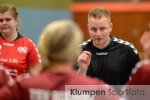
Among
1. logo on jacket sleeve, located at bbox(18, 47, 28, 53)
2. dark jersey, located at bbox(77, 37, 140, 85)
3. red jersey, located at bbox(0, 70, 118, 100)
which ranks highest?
red jersey, located at bbox(0, 70, 118, 100)

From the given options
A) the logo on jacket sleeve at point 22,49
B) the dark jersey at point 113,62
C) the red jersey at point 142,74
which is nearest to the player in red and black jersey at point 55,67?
the red jersey at point 142,74

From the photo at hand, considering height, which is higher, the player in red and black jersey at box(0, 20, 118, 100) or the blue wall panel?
the player in red and black jersey at box(0, 20, 118, 100)

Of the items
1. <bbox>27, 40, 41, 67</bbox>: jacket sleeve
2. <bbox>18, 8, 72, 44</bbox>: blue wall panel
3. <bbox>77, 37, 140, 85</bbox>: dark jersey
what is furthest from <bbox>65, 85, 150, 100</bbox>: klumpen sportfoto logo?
<bbox>18, 8, 72, 44</bbox>: blue wall panel

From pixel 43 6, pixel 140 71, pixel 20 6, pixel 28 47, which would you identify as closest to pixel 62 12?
pixel 43 6

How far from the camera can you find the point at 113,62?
11.0ft

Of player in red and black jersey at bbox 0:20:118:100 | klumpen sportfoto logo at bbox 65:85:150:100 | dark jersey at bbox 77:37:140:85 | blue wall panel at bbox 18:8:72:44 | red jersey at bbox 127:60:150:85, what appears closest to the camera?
player in red and black jersey at bbox 0:20:118:100

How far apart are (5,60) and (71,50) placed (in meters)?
1.59

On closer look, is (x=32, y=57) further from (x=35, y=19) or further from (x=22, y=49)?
(x=35, y=19)

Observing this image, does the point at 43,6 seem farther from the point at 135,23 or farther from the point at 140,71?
the point at 140,71

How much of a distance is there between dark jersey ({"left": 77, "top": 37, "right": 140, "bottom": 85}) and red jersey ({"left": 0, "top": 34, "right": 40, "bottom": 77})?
553mm

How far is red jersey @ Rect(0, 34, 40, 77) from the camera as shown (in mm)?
3354

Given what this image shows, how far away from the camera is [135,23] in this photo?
911cm

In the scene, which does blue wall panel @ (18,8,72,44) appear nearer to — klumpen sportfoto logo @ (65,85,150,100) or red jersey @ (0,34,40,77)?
red jersey @ (0,34,40,77)

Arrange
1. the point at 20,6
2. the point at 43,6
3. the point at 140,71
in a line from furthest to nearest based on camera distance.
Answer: the point at 43,6 → the point at 20,6 → the point at 140,71
